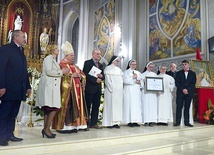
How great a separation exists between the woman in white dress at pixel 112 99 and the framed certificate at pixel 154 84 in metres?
0.78

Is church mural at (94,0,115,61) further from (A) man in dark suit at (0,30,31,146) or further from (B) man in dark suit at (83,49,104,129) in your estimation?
(A) man in dark suit at (0,30,31,146)

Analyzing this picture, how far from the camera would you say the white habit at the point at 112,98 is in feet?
17.8

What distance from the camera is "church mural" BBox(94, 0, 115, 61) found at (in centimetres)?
1217

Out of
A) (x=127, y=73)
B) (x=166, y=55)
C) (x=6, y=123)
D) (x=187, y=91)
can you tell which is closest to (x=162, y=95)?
(x=187, y=91)

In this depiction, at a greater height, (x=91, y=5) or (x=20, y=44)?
(x=91, y=5)

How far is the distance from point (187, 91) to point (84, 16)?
10247mm

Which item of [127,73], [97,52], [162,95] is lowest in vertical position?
[162,95]

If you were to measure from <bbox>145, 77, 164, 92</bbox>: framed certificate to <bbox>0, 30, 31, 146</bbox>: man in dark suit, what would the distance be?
3.32 metres

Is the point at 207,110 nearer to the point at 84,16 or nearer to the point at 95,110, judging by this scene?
the point at 95,110

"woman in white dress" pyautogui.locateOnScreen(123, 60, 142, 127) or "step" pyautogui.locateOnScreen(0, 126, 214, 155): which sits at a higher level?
"woman in white dress" pyautogui.locateOnScreen(123, 60, 142, 127)

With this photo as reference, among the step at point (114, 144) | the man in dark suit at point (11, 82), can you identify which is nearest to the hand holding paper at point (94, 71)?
the step at point (114, 144)

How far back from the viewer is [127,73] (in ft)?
19.3

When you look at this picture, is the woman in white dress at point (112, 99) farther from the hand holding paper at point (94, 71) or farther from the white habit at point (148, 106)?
the white habit at point (148, 106)

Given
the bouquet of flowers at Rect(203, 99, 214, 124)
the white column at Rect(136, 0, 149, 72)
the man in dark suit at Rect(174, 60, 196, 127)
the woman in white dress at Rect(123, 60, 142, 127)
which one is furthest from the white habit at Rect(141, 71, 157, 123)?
the white column at Rect(136, 0, 149, 72)
